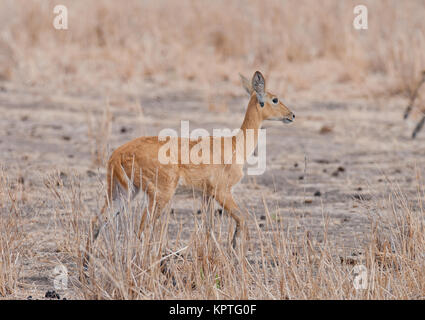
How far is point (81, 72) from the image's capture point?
13633 millimetres

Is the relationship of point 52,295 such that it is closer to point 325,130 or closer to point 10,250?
point 10,250

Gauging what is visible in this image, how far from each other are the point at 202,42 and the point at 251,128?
30.1 ft

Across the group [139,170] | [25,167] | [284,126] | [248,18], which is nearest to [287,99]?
[284,126]

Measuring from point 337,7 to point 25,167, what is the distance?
9.70 meters

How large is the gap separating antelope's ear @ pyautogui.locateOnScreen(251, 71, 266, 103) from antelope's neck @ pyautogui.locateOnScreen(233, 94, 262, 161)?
0.21ft

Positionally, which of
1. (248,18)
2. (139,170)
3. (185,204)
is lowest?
(185,204)

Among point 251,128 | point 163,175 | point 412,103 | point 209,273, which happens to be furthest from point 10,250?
point 412,103

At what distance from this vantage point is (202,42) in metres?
15.1

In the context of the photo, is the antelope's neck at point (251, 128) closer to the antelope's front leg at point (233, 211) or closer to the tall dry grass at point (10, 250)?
the antelope's front leg at point (233, 211)

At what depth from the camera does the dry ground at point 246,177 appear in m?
6.19

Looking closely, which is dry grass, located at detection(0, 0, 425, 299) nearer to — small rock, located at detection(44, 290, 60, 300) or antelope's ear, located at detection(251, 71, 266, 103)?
small rock, located at detection(44, 290, 60, 300)

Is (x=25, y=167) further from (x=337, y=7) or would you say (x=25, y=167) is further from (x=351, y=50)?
(x=337, y=7)

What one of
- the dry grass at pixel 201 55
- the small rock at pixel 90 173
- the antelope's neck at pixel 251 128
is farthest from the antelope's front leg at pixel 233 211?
the small rock at pixel 90 173

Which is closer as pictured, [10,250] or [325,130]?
[10,250]
